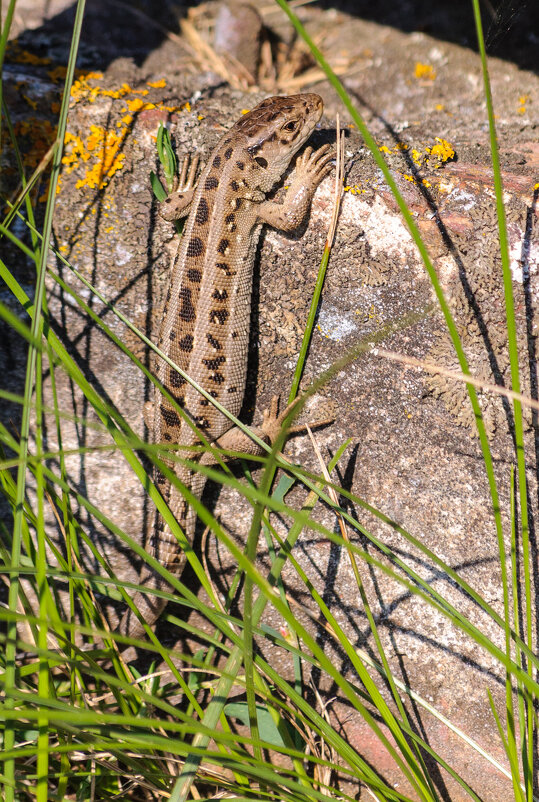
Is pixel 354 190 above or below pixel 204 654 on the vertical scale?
above

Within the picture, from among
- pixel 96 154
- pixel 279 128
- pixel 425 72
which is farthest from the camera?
pixel 425 72

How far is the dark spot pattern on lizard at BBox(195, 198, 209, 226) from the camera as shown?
299cm

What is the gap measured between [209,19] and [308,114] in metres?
2.52

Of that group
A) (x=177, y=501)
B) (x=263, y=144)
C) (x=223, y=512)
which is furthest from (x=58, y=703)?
(x=263, y=144)

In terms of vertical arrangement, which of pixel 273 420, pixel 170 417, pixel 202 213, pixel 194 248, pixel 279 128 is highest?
pixel 279 128

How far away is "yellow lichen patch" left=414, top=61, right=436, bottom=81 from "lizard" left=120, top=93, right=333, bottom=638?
1.98 m

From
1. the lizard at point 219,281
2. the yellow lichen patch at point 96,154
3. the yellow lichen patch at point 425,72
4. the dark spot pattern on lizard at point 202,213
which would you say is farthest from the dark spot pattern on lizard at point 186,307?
the yellow lichen patch at point 425,72

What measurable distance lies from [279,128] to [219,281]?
89 centimetres

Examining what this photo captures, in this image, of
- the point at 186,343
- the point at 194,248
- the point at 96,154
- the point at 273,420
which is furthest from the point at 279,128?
the point at 273,420

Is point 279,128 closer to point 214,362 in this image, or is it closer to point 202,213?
point 202,213

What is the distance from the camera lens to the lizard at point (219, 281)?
293 cm

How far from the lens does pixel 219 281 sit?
2.94 metres

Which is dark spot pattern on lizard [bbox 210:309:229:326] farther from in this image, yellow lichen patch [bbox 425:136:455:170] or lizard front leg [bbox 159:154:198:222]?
yellow lichen patch [bbox 425:136:455:170]

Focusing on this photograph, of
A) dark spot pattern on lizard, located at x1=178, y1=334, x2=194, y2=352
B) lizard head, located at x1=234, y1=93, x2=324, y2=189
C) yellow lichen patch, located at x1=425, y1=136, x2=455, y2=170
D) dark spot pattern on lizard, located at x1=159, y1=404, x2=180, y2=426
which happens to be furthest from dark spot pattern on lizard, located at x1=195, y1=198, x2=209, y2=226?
yellow lichen patch, located at x1=425, y1=136, x2=455, y2=170
